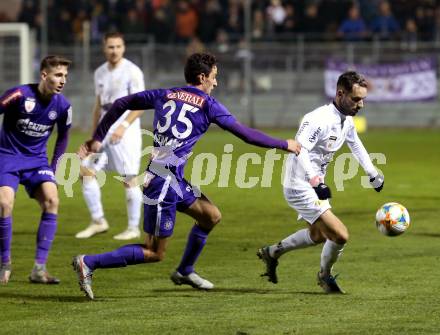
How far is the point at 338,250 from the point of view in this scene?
8.95 meters

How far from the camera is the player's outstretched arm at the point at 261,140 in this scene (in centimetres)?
822

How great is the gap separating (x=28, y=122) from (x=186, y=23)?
75.2 feet

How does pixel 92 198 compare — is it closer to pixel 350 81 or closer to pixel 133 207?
pixel 133 207

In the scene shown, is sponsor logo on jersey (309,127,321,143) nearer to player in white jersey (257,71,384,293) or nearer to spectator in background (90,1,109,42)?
player in white jersey (257,71,384,293)

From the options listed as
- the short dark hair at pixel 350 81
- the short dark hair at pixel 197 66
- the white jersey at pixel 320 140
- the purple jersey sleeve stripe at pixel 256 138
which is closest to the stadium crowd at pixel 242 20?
the white jersey at pixel 320 140

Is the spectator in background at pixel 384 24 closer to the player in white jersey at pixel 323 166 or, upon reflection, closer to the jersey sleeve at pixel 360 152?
the jersey sleeve at pixel 360 152

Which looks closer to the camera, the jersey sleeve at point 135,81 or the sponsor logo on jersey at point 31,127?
the sponsor logo on jersey at point 31,127

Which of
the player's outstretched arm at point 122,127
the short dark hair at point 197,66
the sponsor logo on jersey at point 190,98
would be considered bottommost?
the player's outstretched arm at point 122,127

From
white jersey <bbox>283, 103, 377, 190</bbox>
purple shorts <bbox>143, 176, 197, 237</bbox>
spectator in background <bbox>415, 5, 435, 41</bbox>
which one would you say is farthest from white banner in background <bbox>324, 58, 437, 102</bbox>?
purple shorts <bbox>143, 176, 197, 237</bbox>

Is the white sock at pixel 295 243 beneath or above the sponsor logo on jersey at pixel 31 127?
beneath

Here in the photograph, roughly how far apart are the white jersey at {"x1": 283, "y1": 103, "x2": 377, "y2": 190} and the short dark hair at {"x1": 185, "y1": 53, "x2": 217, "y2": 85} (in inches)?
36.6

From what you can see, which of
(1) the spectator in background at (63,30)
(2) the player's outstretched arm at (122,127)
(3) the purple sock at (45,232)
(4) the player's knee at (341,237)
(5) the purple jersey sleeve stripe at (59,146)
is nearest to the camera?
(4) the player's knee at (341,237)

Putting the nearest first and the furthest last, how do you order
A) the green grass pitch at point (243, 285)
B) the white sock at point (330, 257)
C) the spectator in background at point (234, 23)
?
1. the green grass pitch at point (243, 285)
2. the white sock at point (330, 257)
3. the spectator in background at point (234, 23)

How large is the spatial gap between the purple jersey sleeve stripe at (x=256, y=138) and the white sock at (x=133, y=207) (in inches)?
173
